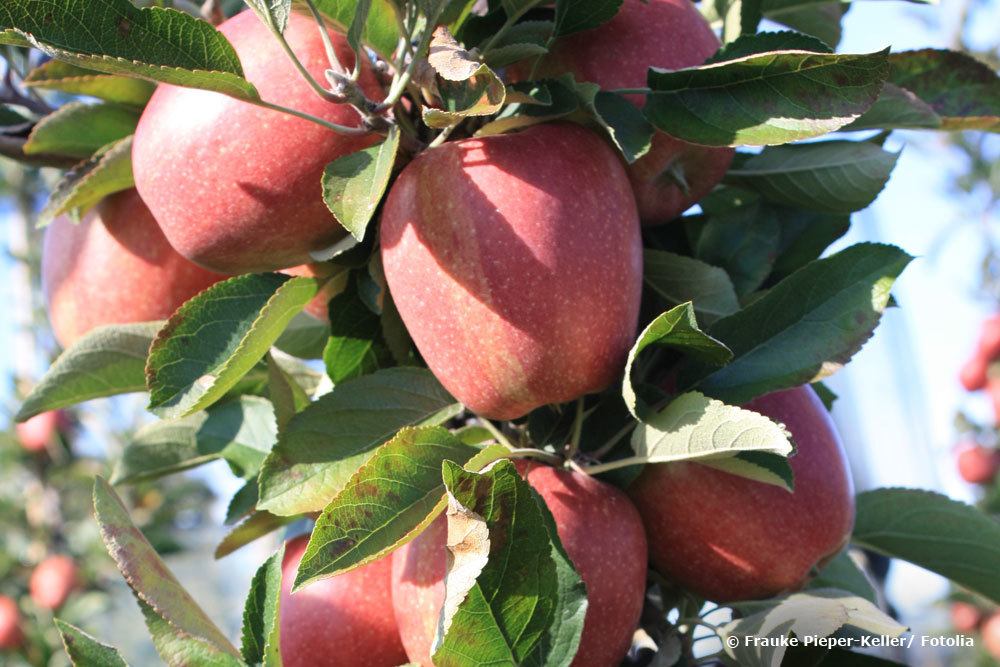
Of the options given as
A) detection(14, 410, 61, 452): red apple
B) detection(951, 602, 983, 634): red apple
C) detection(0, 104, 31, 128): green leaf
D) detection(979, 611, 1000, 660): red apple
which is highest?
detection(0, 104, 31, 128): green leaf

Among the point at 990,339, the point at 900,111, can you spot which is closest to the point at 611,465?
the point at 900,111

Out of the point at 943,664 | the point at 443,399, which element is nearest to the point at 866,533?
the point at 443,399

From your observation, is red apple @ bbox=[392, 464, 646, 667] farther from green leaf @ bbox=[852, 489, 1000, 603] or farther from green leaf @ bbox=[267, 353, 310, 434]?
green leaf @ bbox=[852, 489, 1000, 603]

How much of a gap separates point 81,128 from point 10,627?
7.53 ft

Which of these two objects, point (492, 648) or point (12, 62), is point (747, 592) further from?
point (12, 62)

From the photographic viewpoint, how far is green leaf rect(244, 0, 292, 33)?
0.56 m

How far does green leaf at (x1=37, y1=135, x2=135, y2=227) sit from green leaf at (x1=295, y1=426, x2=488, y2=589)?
13.4 inches

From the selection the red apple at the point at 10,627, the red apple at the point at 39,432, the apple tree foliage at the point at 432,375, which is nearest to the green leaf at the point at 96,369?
the apple tree foliage at the point at 432,375

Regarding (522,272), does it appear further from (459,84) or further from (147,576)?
(147,576)

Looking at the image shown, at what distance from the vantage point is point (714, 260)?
746 mm

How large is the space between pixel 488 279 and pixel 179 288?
13.4 inches

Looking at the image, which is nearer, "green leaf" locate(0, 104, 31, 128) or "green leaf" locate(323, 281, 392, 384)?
"green leaf" locate(323, 281, 392, 384)

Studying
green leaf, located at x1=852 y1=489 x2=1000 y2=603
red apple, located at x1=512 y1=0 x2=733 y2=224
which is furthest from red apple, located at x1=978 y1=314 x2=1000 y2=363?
red apple, located at x1=512 y1=0 x2=733 y2=224

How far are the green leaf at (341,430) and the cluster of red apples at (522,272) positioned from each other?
0.18ft
